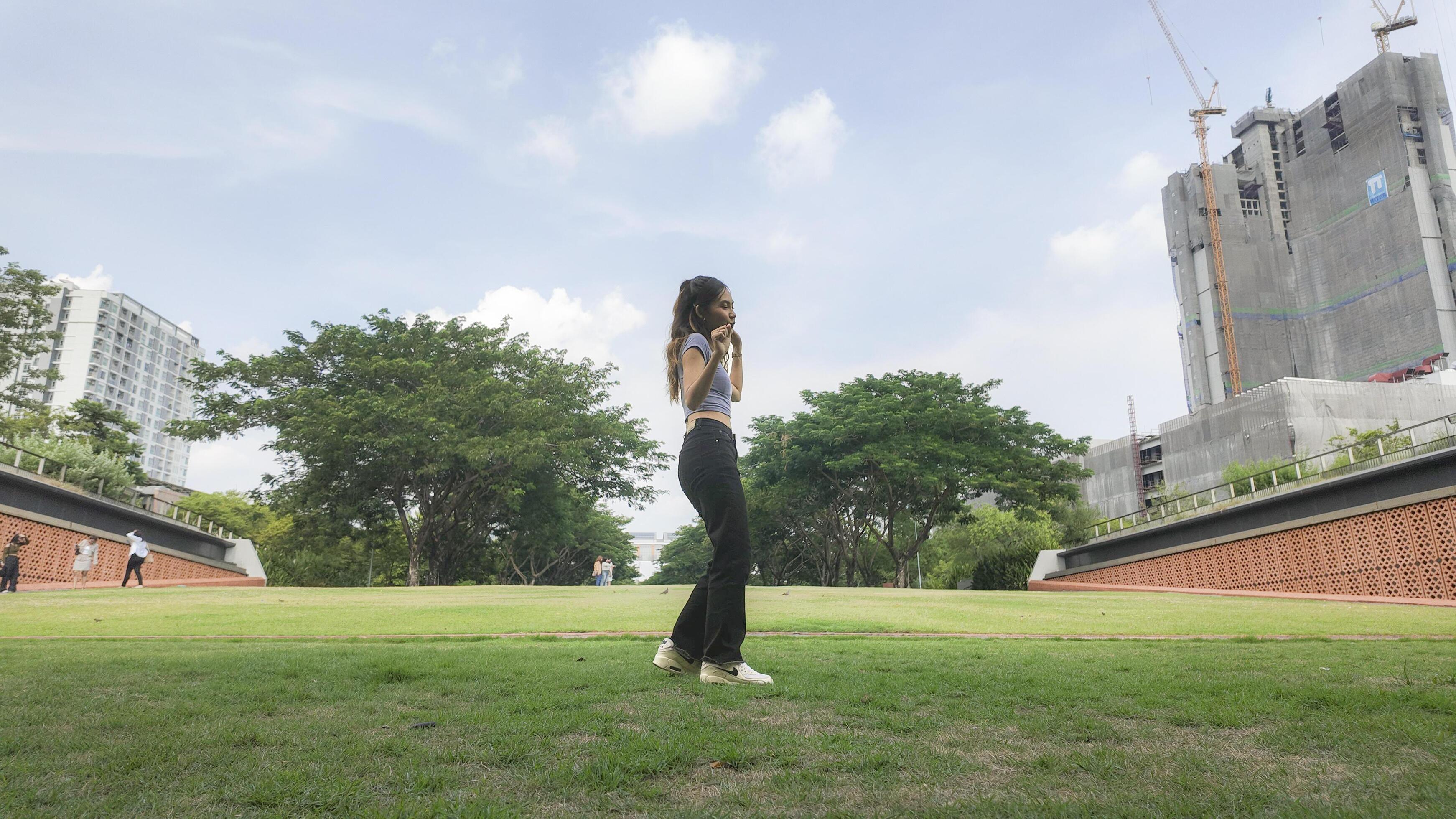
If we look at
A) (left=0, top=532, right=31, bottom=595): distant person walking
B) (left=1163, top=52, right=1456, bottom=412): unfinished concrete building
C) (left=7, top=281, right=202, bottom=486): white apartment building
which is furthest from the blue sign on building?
(left=7, top=281, right=202, bottom=486): white apartment building

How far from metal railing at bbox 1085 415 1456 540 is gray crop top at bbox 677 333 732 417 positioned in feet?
69.9

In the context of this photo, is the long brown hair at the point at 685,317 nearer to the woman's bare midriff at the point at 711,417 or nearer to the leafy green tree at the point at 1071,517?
the woman's bare midriff at the point at 711,417

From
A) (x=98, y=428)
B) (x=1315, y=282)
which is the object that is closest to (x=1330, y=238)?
(x=1315, y=282)

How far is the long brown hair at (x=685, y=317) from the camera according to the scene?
5.11 meters

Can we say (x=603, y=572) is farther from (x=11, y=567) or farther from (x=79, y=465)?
(x=79, y=465)

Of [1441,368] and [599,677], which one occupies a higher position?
[1441,368]

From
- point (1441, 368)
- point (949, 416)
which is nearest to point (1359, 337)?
point (1441, 368)

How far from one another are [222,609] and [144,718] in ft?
40.6

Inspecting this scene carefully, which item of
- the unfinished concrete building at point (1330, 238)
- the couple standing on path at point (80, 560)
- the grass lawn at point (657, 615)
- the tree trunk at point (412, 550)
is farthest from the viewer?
the unfinished concrete building at point (1330, 238)

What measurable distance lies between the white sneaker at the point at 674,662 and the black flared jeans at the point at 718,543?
0.04 meters

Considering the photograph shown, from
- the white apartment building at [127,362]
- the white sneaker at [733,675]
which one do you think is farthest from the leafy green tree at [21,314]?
the white apartment building at [127,362]

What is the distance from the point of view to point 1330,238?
2977 inches

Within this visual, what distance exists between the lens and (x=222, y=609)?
13719mm

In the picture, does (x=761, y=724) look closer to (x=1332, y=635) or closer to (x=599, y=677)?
(x=599, y=677)
